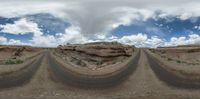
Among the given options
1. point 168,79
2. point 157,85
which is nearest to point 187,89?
point 157,85

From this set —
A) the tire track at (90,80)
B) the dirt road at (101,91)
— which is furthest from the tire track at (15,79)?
the tire track at (90,80)

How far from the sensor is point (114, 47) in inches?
2714

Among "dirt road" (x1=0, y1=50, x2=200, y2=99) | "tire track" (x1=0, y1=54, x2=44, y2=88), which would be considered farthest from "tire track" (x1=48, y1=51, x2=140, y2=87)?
"tire track" (x1=0, y1=54, x2=44, y2=88)

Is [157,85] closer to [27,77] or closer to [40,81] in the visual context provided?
[40,81]

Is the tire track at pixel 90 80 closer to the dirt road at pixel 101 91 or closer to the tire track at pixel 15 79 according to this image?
the dirt road at pixel 101 91

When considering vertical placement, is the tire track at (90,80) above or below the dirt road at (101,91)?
above

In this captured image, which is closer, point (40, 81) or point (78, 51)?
point (40, 81)

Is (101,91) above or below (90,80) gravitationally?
below

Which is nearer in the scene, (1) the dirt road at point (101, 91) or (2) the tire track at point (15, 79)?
(1) the dirt road at point (101, 91)

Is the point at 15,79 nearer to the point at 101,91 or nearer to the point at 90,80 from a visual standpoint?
the point at 90,80

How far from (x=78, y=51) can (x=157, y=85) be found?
153 ft

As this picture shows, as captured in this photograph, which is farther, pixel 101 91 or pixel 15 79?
pixel 15 79

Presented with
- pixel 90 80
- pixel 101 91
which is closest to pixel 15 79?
pixel 90 80

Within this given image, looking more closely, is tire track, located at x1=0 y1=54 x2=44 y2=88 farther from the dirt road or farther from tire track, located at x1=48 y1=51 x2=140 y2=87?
tire track, located at x1=48 y1=51 x2=140 y2=87
